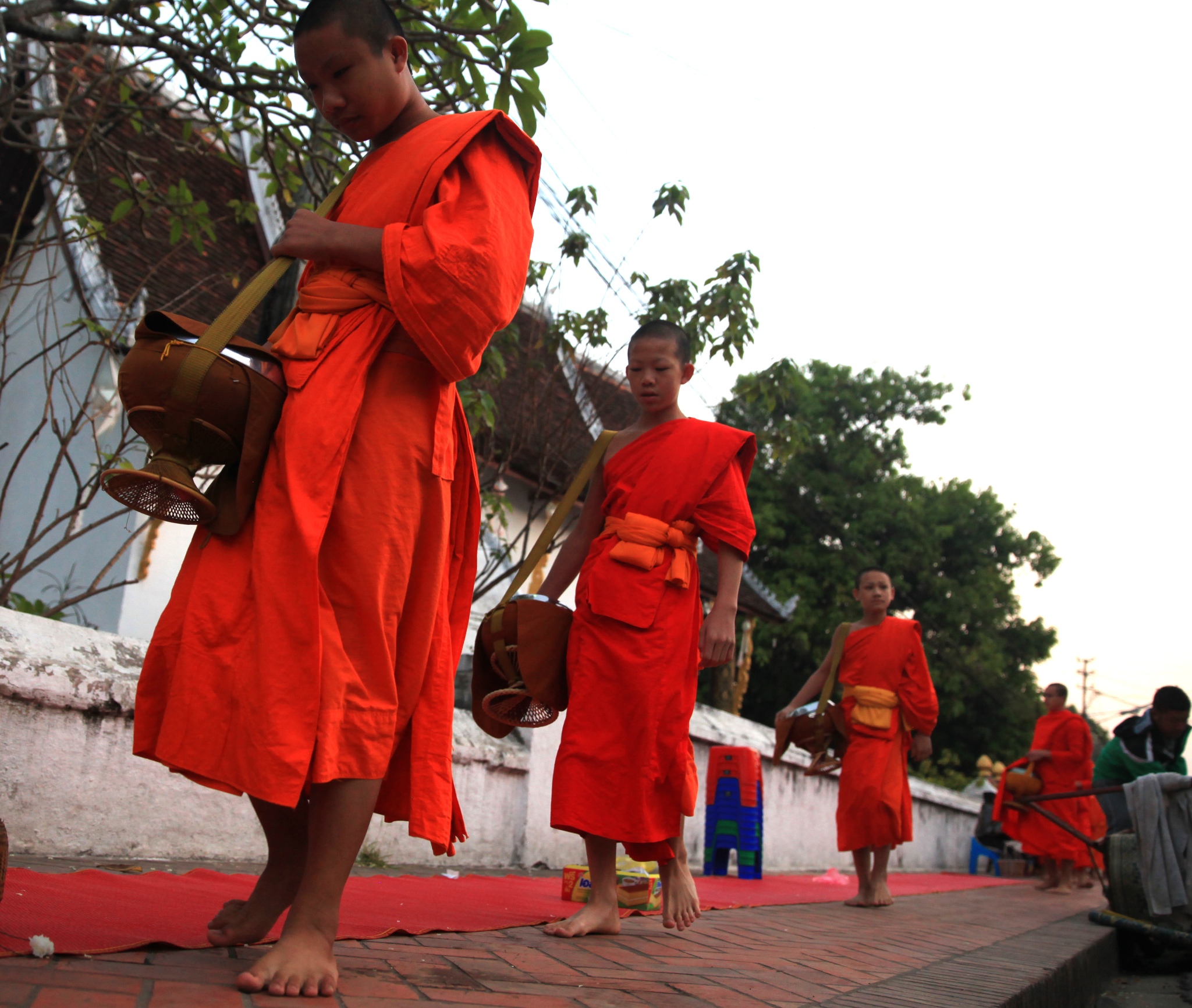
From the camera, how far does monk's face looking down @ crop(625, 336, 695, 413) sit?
3.80 metres

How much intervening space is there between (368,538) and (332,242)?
0.59 metres

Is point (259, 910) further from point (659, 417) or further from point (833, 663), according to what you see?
point (833, 663)

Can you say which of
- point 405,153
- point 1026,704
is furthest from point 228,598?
point 1026,704

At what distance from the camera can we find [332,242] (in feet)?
7.17

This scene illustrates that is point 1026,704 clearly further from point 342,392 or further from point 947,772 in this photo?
point 342,392

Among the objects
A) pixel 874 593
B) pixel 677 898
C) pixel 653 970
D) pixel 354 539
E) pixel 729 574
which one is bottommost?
pixel 653 970

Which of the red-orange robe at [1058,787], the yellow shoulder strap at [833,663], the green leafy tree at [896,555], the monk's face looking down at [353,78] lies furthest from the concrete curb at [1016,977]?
the green leafy tree at [896,555]

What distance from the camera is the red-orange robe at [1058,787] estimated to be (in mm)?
9773

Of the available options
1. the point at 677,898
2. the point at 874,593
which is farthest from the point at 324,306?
the point at 874,593

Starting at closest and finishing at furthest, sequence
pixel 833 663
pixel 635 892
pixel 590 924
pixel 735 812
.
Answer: pixel 590 924, pixel 635 892, pixel 833 663, pixel 735 812

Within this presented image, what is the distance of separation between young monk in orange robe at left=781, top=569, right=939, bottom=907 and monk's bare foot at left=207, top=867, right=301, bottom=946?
153 inches

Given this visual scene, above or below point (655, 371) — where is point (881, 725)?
below

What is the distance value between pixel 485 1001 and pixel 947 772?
80.0ft

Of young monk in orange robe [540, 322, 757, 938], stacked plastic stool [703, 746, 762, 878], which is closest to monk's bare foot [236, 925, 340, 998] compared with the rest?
young monk in orange robe [540, 322, 757, 938]
